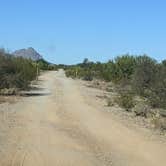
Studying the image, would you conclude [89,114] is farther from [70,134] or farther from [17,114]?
[70,134]

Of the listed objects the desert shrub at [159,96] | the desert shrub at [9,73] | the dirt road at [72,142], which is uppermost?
the desert shrub at [9,73]

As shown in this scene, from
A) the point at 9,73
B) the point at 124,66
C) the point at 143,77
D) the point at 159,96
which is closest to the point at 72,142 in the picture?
the point at 159,96

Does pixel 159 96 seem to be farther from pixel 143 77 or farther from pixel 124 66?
pixel 124 66

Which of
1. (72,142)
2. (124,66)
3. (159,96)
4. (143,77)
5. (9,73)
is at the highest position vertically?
(124,66)

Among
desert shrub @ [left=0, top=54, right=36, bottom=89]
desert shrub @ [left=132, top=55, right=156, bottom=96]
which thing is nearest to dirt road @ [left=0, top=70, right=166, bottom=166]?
desert shrub @ [left=0, top=54, right=36, bottom=89]

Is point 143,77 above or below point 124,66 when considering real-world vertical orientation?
below

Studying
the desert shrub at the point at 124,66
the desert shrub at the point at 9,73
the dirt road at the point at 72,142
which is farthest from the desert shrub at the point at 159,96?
the desert shrub at the point at 124,66

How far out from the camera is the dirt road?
1414cm

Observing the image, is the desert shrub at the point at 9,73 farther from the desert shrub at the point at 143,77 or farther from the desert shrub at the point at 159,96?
the desert shrub at the point at 159,96

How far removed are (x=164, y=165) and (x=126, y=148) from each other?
2.81 meters

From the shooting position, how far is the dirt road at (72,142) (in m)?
14.1

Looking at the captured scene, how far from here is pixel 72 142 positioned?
17438mm

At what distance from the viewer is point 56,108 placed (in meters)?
30.1

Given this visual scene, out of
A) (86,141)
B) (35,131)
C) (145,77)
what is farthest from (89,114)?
(145,77)
